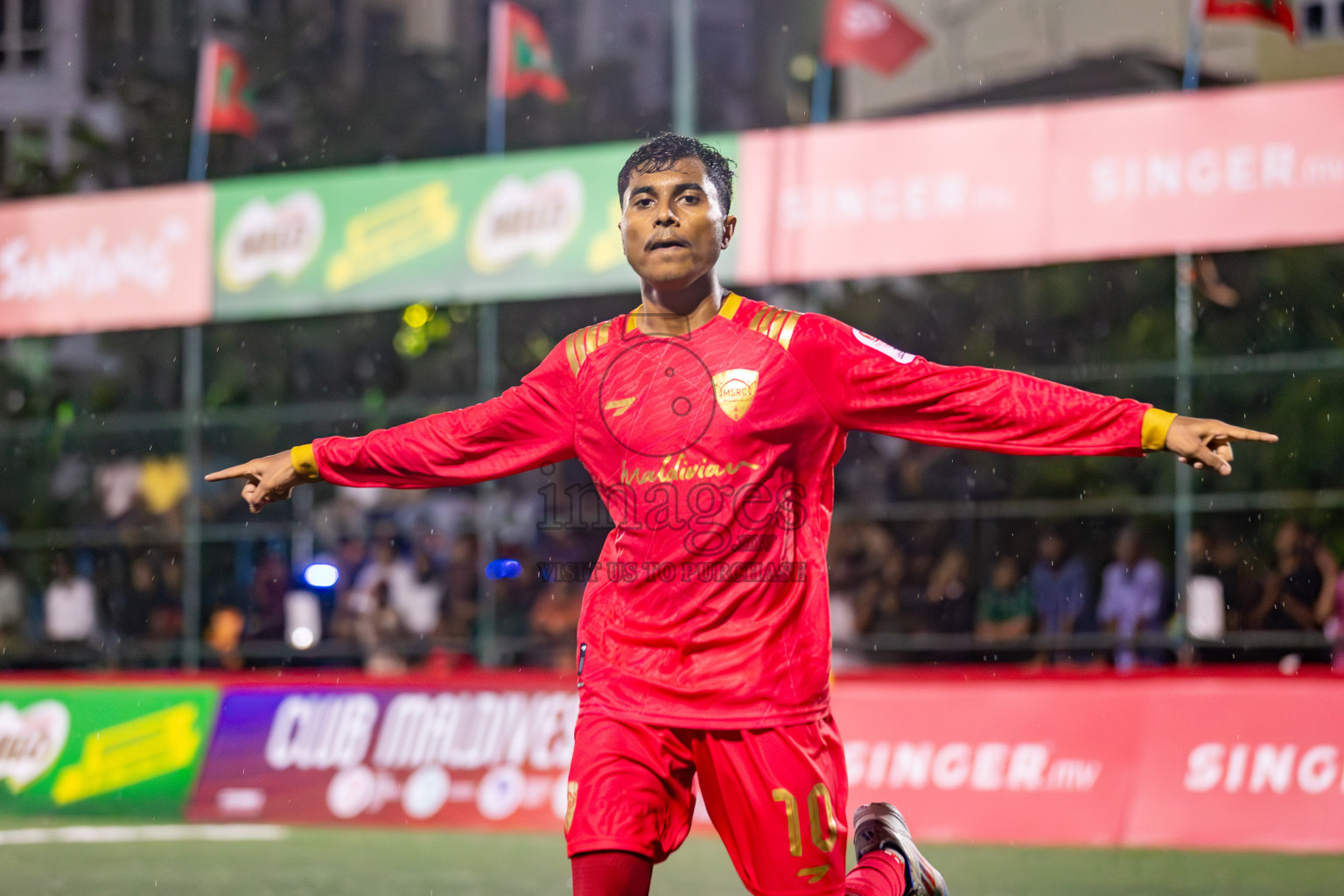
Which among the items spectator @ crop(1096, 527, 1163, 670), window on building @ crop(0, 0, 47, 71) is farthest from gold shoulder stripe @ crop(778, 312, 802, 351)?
window on building @ crop(0, 0, 47, 71)

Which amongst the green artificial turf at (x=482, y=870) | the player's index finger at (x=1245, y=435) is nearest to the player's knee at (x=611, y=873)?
the player's index finger at (x=1245, y=435)

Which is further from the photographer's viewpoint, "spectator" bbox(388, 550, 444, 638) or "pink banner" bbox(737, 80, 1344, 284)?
"spectator" bbox(388, 550, 444, 638)

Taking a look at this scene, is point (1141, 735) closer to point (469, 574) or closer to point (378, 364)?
point (469, 574)

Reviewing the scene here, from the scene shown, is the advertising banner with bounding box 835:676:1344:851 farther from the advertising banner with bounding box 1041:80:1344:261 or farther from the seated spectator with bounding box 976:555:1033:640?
the advertising banner with bounding box 1041:80:1344:261

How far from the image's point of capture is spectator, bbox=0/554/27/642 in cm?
1376

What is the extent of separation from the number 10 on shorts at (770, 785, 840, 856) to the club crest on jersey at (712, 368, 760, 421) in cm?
87

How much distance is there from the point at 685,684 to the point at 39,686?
820cm

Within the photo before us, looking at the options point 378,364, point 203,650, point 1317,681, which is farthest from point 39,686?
point 1317,681

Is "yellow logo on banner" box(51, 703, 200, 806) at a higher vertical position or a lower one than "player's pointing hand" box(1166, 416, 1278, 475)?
lower

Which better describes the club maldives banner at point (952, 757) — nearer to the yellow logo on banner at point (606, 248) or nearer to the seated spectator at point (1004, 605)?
the seated spectator at point (1004, 605)

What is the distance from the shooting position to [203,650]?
1286 cm

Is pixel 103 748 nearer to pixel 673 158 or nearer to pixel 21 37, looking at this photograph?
pixel 673 158

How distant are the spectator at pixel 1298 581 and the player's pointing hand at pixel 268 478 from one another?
7974 millimetres

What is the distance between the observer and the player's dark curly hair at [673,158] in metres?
3.87
